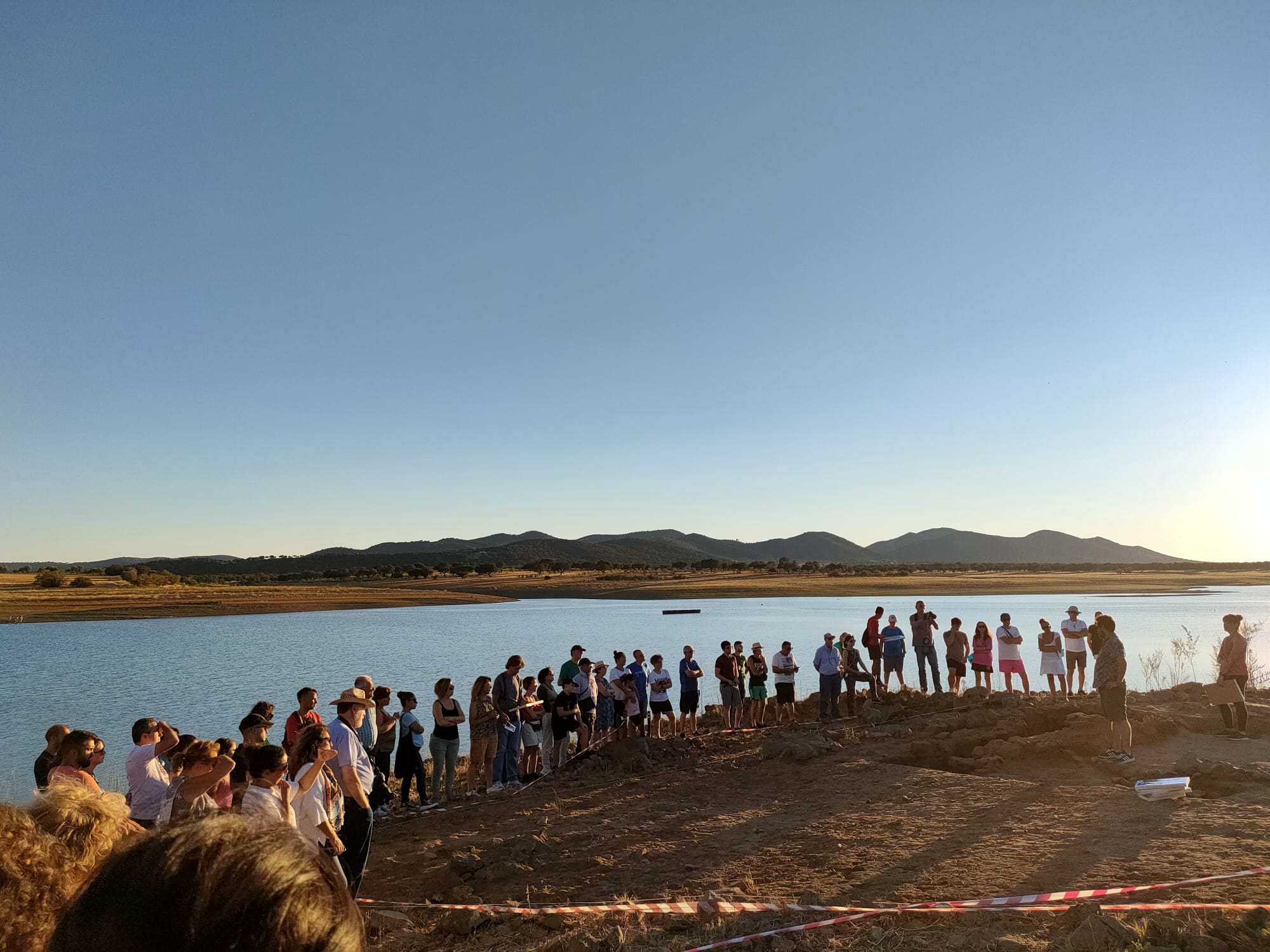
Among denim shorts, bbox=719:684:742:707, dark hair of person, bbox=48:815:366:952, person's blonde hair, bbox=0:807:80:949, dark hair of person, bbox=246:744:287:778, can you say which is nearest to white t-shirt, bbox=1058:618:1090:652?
denim shorts, bbox=719:684:742:707

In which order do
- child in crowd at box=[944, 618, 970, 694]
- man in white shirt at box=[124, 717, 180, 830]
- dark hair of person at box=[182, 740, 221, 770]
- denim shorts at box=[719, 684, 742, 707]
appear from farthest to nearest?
child in crowd at box=[944, 618, 970, 694] < denim shorts at box=[719, 684, 742, 707] < man in white shirt at box=[124, 717, 180, 830] < dark hair of person at box=[182, 740, 221, 770]

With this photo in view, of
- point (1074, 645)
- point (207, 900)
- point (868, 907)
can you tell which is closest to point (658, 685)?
point (1074, 645)

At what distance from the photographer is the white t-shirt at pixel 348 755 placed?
22.0 ft

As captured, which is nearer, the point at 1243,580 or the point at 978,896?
the point at 978,896

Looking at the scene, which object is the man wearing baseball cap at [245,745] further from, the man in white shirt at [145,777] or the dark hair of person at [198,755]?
the man in white shirt at [145,777]

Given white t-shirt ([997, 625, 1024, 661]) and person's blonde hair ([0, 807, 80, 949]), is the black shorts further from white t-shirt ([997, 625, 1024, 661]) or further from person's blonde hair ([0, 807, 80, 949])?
person's blonde hair ([0, 807, 80, 949])

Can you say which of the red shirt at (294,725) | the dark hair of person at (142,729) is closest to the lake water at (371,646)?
the dark hair of person at (142,729)

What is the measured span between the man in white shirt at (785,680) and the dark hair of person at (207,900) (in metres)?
14.9

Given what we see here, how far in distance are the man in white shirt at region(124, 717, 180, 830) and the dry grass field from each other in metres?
48.5

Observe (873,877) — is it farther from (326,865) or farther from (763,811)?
(326,865)

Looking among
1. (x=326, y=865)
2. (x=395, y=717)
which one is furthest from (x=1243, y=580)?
(x=326, y=865)

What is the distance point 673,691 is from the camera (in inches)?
883

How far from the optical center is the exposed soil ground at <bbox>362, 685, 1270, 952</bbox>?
592 centimetres

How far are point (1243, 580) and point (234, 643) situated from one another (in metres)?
102
